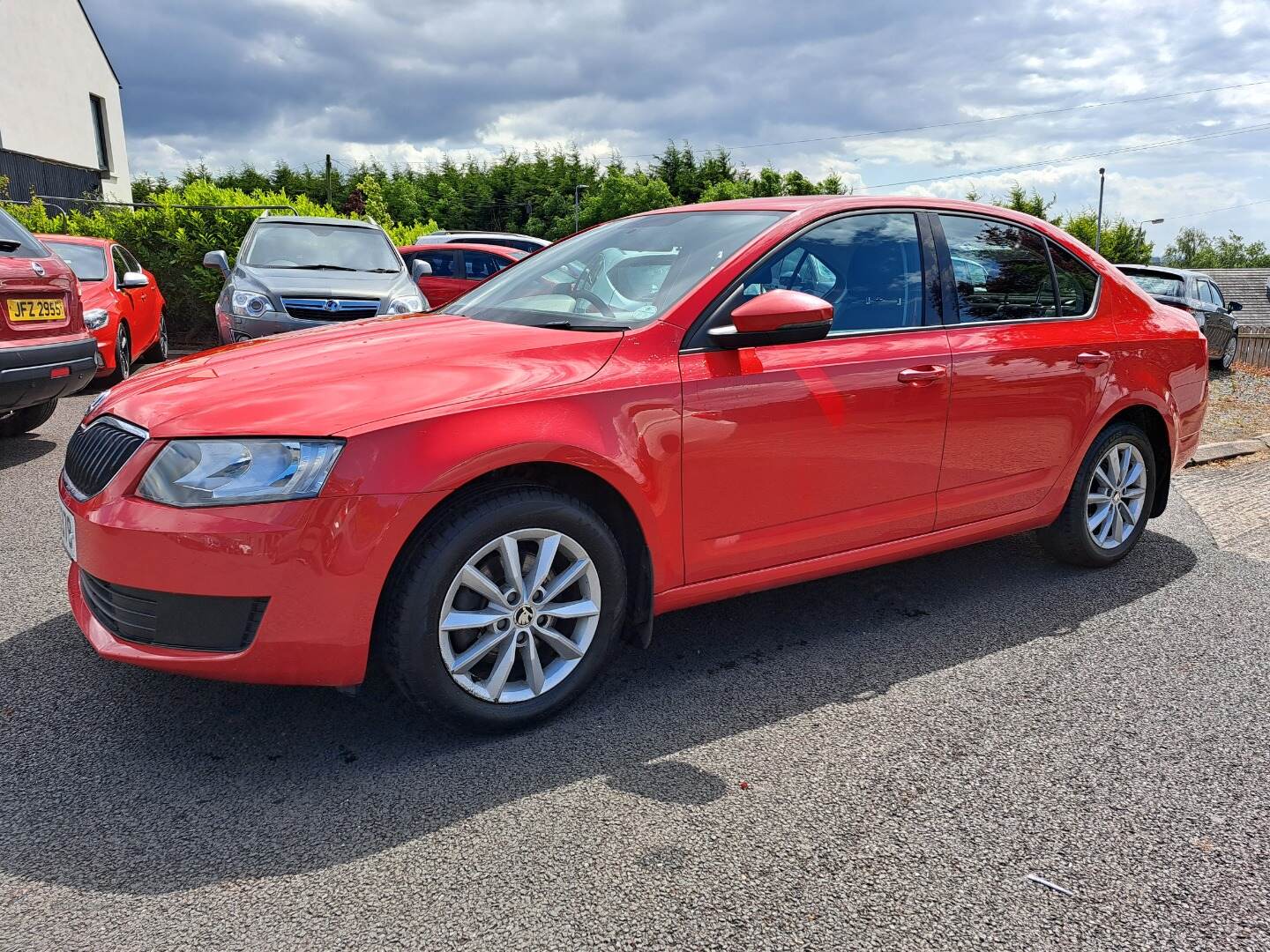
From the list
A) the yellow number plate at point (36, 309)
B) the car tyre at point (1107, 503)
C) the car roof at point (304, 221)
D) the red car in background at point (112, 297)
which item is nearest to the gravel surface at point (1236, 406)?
Answer: the car tyre at point (1107, 503)

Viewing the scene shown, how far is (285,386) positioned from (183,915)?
1376 mm

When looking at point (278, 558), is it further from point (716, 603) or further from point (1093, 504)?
point (1093, 504)

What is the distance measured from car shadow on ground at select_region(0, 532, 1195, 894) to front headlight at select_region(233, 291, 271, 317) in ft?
17.9

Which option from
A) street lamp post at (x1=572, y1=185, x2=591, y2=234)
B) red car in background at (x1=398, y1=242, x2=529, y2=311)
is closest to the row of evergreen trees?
street lamp post at (x1=572, y1=185, x2=591, y2=234)

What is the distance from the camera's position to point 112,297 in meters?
9.51

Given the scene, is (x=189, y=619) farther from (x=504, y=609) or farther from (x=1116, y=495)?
(x=1116, y=495)

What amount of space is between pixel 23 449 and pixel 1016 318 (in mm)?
6452

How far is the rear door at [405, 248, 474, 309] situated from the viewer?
1513cm

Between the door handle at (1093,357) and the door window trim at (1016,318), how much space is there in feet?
0.54

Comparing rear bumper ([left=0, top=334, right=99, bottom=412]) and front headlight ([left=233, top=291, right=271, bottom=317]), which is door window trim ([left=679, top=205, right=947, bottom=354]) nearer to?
rear bumper ([left=0, top=334, right=99, bottom=412])

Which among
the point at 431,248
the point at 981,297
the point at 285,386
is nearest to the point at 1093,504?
the point at 981,297

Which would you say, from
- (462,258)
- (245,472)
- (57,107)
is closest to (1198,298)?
(462,258)

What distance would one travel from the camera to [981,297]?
4.03 m

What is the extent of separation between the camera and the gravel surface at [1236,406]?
29.5 feet
